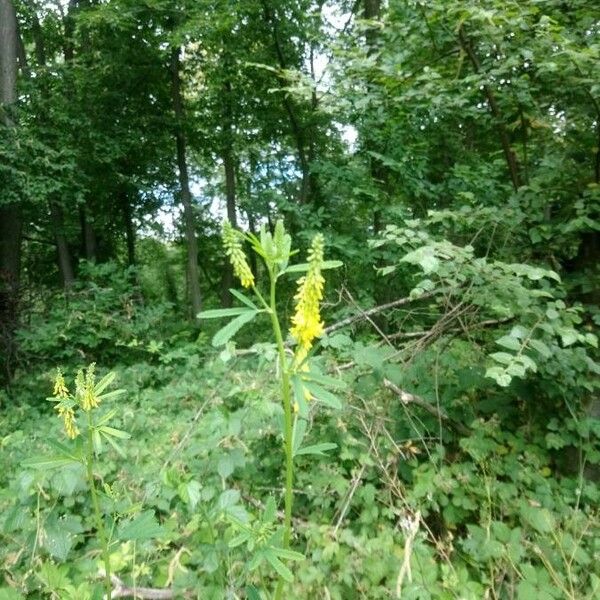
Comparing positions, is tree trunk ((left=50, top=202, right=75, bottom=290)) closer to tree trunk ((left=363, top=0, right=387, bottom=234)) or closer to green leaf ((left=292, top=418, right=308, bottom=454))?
tree trunk ((left=363, top=0, right=387, bottom=234))

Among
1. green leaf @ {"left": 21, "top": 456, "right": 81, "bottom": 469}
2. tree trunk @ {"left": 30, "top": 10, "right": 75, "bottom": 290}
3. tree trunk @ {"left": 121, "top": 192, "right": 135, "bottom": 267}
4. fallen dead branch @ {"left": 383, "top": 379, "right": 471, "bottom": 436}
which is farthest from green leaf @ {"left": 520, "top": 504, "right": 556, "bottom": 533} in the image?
tree trunk @ {"left": 121, "top": 192, "right": 135, "bottom": 267}

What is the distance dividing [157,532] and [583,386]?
203 centimetres

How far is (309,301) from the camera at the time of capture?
103 cm

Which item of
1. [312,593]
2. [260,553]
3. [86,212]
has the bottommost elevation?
[312,593]

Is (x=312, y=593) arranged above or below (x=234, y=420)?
below

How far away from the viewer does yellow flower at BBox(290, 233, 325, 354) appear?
3.35 ft

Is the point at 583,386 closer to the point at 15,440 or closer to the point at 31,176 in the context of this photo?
the point at 15,440

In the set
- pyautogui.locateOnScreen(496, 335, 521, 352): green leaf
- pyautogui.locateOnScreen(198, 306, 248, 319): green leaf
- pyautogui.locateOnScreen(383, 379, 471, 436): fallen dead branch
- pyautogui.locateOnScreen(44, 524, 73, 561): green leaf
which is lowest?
pyautogui.locateOnScreen(383, 379, 471, 436): fallen dead branch

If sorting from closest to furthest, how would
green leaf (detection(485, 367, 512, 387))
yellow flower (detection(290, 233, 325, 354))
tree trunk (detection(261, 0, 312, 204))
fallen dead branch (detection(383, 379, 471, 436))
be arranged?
1. yellow flower (detection(290, 233, 325, 354))
2. green leaf (detection(485, 367, 512, 387))
3. fallen dead branch (detection(383, 379, 471, 436))
4. tree trunk (detection(261, 0, 312, 204))

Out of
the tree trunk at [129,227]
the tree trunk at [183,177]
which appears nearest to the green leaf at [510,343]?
the tree trunk at [183,177]

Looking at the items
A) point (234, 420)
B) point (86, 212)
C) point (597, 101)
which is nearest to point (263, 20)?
point (86, 212)

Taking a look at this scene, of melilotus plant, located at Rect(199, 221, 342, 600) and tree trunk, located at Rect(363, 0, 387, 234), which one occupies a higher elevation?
tree trunk, located at Rect(363, 0, 387, 234)

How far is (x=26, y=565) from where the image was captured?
1960mm

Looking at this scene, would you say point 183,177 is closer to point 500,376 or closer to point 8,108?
point 8,108
